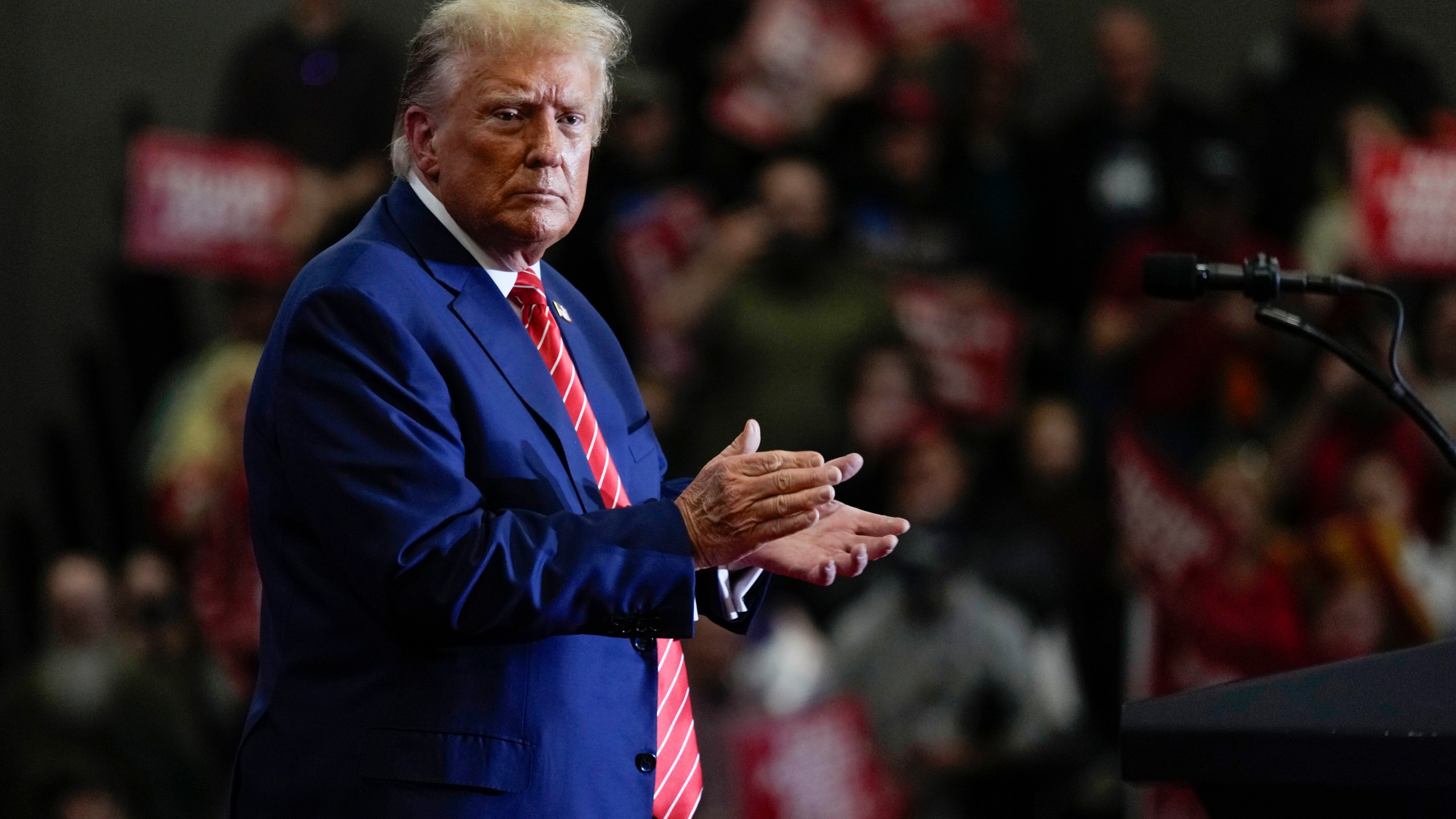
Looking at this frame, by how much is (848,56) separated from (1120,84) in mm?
936

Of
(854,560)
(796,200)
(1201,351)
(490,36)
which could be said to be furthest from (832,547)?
(1201,351)

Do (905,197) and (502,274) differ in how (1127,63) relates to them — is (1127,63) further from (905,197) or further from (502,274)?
(502,274)

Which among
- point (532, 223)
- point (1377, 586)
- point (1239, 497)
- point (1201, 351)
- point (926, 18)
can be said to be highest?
point (926, 18)

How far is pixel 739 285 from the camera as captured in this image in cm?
532

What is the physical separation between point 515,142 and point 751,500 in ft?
1.55

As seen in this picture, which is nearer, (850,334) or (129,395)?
(850,334)

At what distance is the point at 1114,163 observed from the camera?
18.6ft

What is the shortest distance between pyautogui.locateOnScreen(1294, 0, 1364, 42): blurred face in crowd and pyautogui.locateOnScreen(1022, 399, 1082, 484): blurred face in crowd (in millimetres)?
1642

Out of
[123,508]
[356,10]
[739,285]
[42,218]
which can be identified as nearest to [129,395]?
[123,508]

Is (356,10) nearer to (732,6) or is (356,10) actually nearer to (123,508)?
(732,6)

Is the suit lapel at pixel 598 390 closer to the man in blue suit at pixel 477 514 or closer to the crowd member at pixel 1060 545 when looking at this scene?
the man in blue suit at pixel 477 514

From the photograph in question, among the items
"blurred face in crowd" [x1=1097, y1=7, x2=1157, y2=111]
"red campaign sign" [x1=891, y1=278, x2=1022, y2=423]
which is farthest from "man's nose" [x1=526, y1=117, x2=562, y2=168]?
"blurred face in crowd" [x1=1097, y1=7, x2=1157, y2=111]

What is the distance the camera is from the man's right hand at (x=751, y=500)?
1673 millimetres

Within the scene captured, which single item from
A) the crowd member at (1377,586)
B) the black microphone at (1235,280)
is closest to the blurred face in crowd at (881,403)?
the crowd member at (1377,586)
